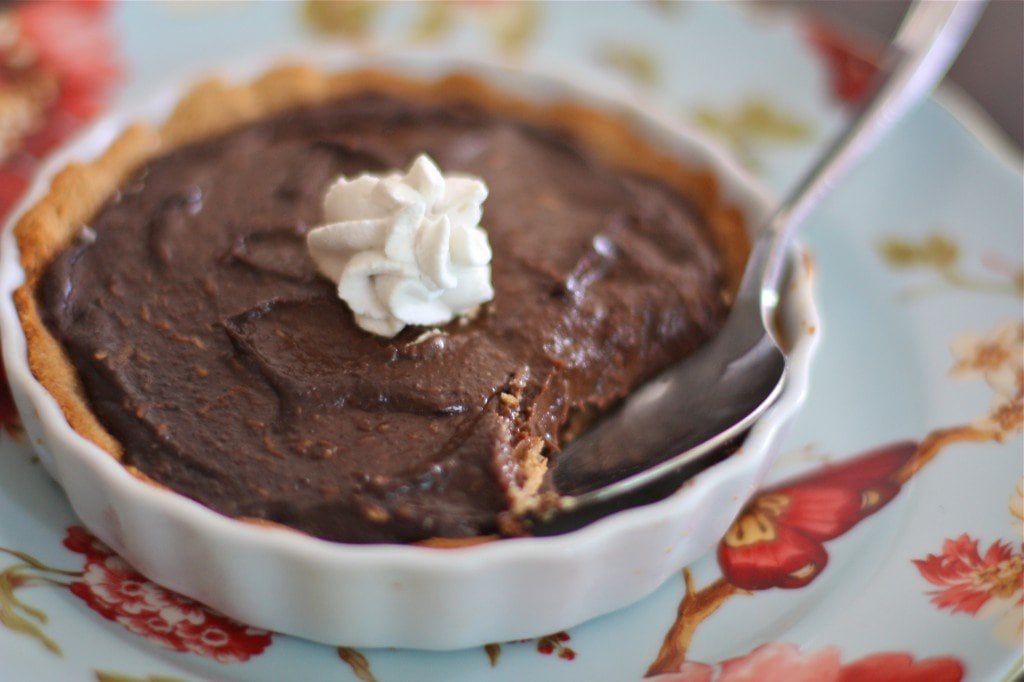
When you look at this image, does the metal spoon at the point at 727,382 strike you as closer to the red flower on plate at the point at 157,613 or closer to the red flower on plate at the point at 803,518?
the red flower on plate at the point at 803,518

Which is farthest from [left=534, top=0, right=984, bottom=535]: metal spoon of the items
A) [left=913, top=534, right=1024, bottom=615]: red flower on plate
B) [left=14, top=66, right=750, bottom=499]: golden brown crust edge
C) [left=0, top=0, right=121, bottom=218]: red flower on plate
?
[left=0, top=0, right=121, bottom=218]: red flower on plate

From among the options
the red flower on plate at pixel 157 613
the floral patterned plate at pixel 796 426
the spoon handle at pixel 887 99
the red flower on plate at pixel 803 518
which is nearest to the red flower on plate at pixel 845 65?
the floral patterned plate at pixel 796 426

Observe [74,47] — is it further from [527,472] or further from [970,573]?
[970,573]

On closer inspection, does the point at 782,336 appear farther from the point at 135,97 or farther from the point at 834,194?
the point at 135,97

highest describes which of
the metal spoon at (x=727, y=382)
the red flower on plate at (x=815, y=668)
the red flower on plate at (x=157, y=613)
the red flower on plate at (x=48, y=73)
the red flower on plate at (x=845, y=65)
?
the red flower on plate at (x=845, y=65)

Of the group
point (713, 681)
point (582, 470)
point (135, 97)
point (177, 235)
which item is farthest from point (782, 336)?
point (135, 97)

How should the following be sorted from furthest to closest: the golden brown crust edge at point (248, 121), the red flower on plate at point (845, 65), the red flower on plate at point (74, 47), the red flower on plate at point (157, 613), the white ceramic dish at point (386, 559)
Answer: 1. the red flower on plate at point (845, 65)
2. the red flower on plate at point (74, 47)
3. the golden brown crust edge at point (248, 121)
4. the red flower on plate at point (157, 613)
5. the white ceramic dish at point (386, 559)
